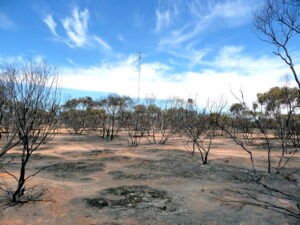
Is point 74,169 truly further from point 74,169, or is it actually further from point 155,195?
point 155,195

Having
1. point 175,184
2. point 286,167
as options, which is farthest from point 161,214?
point 286,167

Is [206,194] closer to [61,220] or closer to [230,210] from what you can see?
[230,210]

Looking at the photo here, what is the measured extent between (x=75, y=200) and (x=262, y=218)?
15.3 ft

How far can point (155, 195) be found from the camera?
30.0 ft

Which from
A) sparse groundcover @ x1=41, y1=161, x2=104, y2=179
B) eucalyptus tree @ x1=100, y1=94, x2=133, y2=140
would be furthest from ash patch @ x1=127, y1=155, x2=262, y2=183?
eucalyptus tree @ x1=100, y1=94, x2=133, y2=140

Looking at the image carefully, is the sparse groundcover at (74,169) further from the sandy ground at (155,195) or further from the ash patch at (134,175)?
the ash patch at (134,175)

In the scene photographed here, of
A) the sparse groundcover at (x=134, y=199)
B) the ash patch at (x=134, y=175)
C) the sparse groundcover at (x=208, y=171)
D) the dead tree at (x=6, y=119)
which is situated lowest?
the sparse groundcover at (x=134, y=199)

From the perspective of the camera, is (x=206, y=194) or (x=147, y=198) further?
(x=206, y=194)

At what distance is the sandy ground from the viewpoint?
7.29 metres

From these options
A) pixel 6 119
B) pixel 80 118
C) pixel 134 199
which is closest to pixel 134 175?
pixel 134 199

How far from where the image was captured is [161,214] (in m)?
7.50

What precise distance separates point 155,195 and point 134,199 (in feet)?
2.43

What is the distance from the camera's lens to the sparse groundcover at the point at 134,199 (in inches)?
318

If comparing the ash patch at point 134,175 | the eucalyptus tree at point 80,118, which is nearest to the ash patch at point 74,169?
the ash patch at point 134,175
